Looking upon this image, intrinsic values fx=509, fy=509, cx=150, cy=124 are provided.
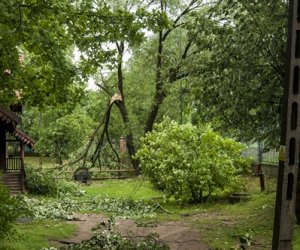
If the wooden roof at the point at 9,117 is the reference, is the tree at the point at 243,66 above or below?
above

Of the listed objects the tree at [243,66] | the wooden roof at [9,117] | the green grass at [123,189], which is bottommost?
the green grass at [123,189]

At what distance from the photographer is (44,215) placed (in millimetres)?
17094

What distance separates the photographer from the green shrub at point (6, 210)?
784 centimetres

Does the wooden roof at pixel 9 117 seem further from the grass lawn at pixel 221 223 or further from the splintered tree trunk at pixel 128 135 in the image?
the splintered tree trunk at pixel 128 135

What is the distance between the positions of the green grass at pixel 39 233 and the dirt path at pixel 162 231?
1.14 ft

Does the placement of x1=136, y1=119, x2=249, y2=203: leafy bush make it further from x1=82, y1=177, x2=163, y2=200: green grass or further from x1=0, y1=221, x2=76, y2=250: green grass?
x1=0, y1=221, x2=76, y2=250: green grass

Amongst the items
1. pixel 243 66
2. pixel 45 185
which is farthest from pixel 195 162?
pixel 45 185

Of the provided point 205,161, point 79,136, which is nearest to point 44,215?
point 205,161

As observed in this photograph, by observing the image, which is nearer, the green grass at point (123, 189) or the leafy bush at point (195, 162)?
the leafy bush at point (195, 162)

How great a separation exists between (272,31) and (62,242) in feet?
23.3

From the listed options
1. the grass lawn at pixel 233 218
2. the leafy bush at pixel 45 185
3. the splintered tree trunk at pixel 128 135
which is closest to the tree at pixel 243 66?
the grass lawn at pixel 233 218

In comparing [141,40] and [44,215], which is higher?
[141,40]

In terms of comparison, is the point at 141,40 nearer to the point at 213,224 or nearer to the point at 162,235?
the point at 162,235

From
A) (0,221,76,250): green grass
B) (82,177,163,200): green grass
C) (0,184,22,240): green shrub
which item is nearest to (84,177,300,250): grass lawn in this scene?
(82,177,163,200): green grass
